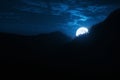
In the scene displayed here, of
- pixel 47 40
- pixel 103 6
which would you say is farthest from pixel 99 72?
pixel 103 6

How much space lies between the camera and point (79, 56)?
6406 millimetres

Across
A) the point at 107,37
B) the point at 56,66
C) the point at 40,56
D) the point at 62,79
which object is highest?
the point at 107,37

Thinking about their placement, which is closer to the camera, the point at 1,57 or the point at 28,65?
the point at 28,65

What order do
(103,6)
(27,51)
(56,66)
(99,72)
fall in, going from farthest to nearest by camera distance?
1. (103,6)
2. (27,51)
3. (56,66)
4. (99,72)

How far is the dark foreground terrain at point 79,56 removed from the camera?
588cm

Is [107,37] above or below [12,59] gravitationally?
above

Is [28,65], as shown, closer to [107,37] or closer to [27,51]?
[27,51]

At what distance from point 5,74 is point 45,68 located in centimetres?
132

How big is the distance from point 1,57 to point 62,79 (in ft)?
9.23

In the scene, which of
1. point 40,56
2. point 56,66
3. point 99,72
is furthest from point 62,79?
point 40,56

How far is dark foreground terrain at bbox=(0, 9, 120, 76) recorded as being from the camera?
5.88 m

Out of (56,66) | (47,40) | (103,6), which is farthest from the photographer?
(103,6)

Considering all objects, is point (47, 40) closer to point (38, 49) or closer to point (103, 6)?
point (38, 49)

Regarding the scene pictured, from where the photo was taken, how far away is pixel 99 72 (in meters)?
5.70
